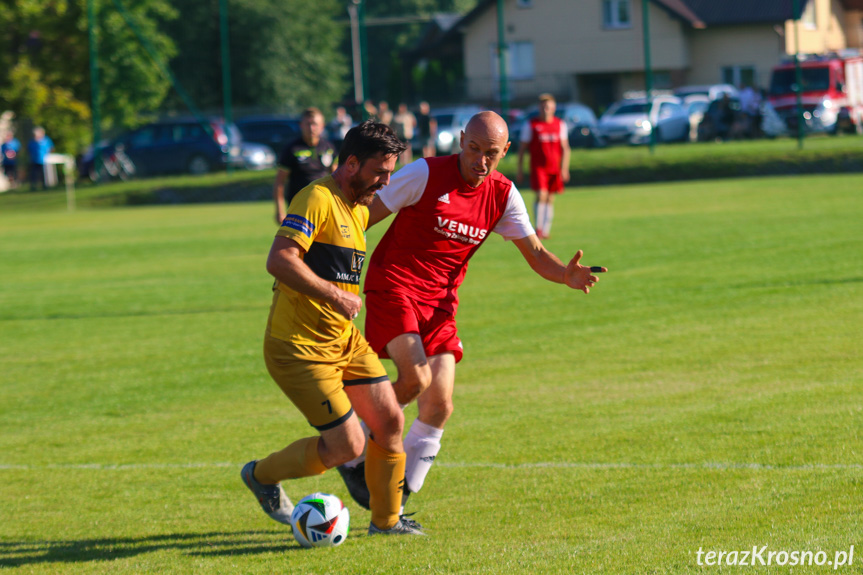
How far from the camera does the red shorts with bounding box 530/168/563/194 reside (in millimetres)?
17359

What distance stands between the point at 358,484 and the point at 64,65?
112ft

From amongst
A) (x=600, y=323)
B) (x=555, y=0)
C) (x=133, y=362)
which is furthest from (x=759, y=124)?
(x=133, y=362)

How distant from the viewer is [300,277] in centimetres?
458

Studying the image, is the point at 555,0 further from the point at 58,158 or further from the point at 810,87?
the point at 58,158

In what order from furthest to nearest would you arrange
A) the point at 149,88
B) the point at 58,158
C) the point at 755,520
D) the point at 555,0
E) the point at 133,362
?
the point at 555,0 → the point at 149,88 → the point at 58,158 → the point at 133,362 → the point at 755,520

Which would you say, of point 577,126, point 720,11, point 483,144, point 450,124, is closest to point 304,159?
point 483,144

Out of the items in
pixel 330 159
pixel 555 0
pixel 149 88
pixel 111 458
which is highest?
pixel 555 0

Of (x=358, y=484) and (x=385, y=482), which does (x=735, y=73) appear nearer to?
(x=358, y=484)

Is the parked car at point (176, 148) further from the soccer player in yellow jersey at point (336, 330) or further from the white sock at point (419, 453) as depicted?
the soccer player in yellow jersey at point (336, 330)

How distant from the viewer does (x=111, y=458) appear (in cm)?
680

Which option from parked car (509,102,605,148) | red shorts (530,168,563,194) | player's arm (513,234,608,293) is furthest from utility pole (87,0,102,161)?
player's arm (513,234,608,293)

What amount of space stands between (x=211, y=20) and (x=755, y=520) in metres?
52.5

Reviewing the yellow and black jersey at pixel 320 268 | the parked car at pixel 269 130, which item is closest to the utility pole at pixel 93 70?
the parked car at pixel 269 130

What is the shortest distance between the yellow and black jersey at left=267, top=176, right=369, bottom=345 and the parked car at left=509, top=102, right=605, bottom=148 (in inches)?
1221
